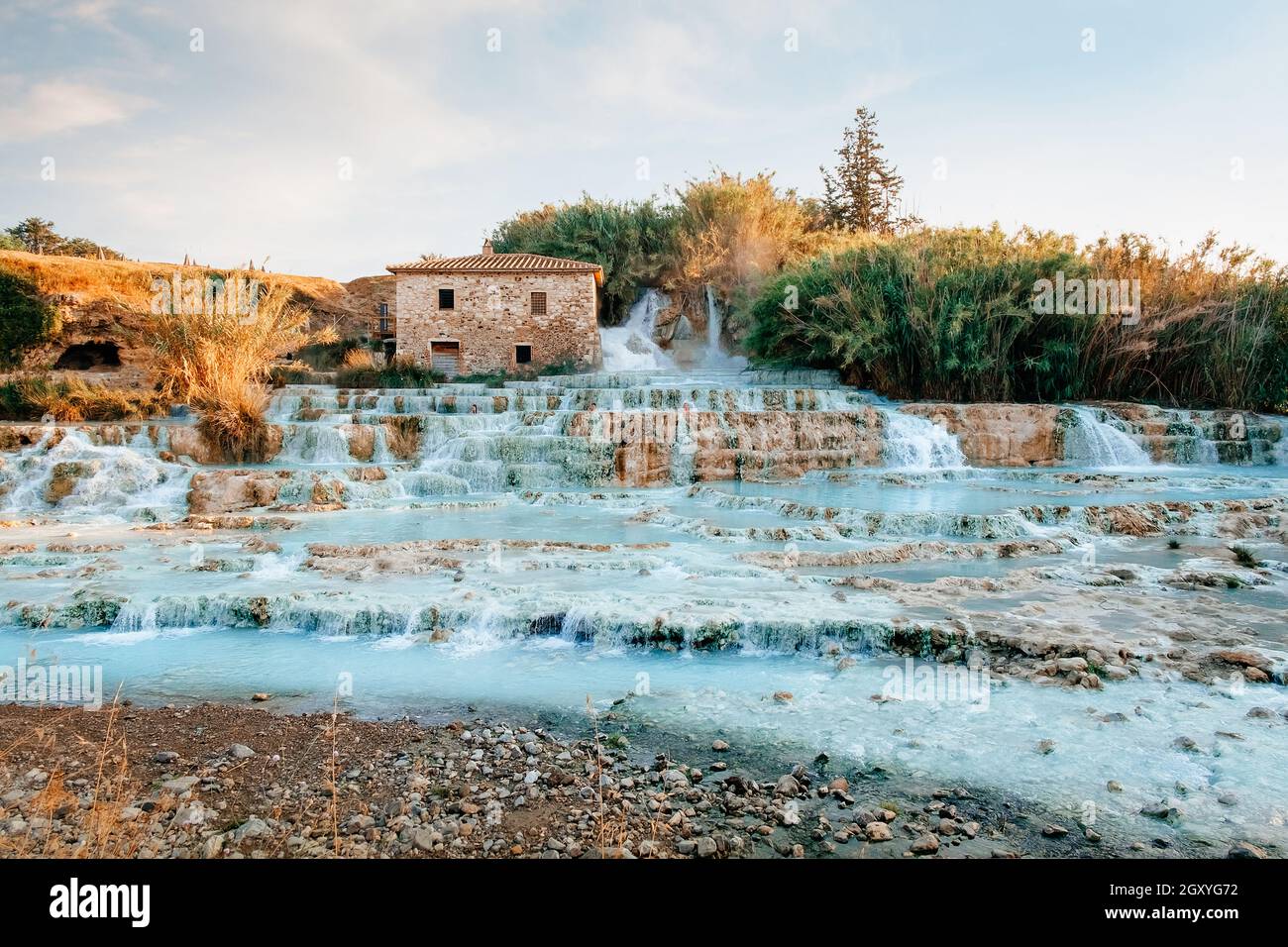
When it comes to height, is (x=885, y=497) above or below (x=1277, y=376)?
below

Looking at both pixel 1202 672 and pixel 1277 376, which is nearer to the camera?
pixel 1202 672

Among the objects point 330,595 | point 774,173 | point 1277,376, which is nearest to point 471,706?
point 330,595

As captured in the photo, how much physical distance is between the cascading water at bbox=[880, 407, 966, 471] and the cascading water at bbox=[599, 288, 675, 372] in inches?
442

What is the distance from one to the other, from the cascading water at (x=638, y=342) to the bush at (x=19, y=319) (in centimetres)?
1432

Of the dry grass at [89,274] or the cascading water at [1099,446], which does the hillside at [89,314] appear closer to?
the dry grass at [89,274]

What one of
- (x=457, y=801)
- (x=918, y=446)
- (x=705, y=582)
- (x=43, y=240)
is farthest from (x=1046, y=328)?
(x=43, y=240)

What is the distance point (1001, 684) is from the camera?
3.76m

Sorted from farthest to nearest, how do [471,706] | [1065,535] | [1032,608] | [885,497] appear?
[885,497]
[1065,535]
[1032,608]
[471,706]

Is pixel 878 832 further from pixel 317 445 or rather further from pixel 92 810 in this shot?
pixel 317 445

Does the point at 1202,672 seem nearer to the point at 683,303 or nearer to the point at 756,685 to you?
the point at 756,685

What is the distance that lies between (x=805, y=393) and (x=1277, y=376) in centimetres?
872

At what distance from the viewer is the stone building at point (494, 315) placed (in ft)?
72.2

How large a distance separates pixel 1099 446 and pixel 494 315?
15749 millimetres

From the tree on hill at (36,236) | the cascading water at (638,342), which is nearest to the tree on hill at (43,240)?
the tree on hill at (36,236)
